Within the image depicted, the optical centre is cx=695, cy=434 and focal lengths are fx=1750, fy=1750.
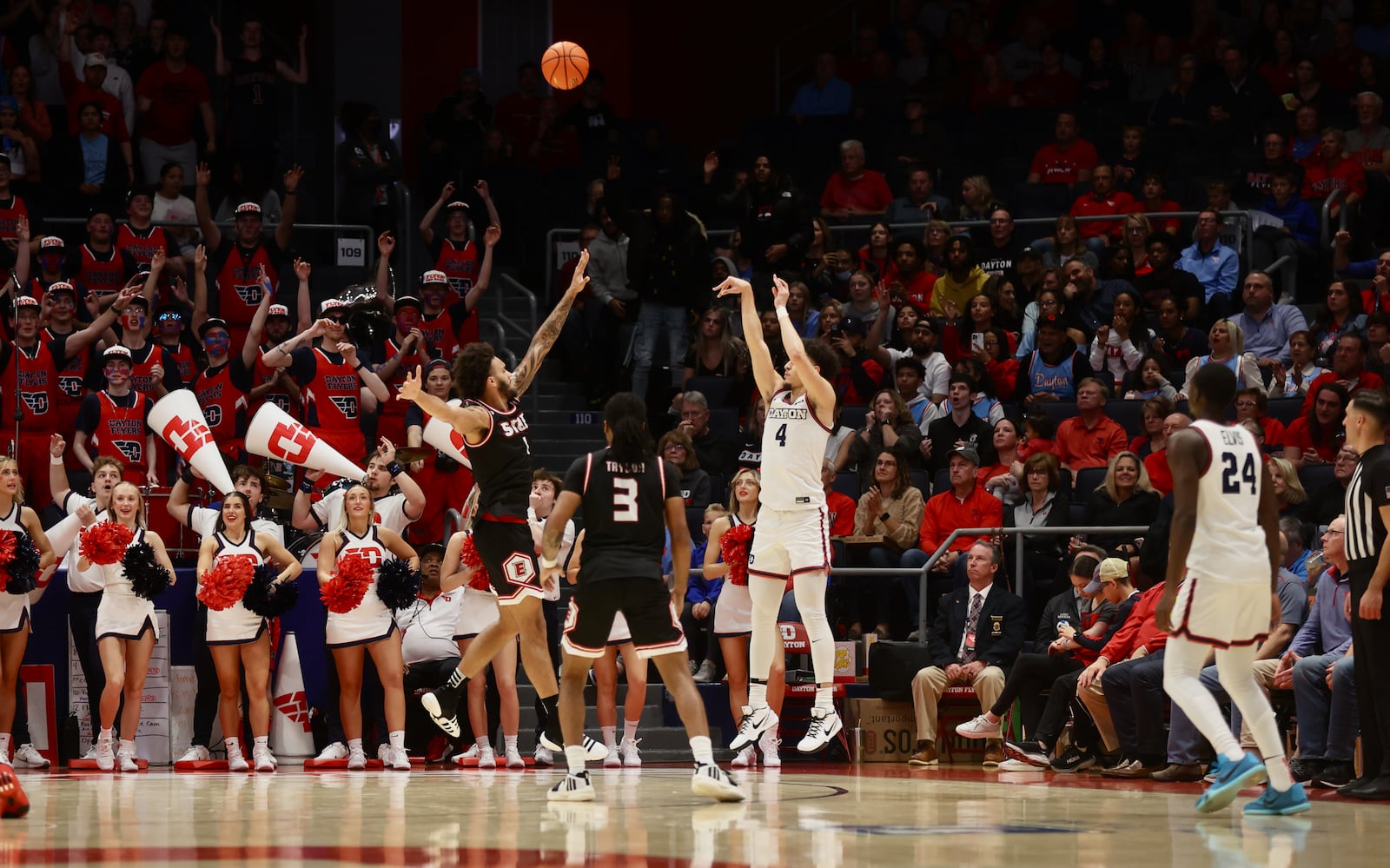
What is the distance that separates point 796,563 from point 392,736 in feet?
12.4

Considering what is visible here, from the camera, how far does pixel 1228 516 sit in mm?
8406

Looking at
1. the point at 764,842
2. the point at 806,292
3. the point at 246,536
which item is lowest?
the point at 764,842

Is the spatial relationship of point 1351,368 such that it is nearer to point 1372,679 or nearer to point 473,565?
point 1372,679

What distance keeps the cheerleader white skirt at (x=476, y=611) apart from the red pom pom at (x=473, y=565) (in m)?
0.09

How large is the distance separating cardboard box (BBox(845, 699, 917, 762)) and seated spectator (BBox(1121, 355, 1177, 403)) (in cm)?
379

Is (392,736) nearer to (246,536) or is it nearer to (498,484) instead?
(246,536)

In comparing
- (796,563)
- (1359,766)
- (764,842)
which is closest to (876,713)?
(796,563)

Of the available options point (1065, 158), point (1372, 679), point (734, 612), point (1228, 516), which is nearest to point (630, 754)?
point (734, 612)

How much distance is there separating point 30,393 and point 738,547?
6.83 meters

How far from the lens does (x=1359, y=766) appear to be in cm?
1044

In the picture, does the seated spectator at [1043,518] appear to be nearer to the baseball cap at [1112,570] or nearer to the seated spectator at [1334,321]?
the baseball cap at [1112,570]

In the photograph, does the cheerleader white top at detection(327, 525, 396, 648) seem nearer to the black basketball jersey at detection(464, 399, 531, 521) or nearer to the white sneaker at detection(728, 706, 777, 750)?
the black basketball jersey at detection(464, 399, 531, 521)

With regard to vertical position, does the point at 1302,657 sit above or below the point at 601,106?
below

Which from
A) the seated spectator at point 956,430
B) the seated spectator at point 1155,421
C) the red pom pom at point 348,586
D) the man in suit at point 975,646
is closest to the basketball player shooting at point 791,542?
the man in suit at point 975,646
